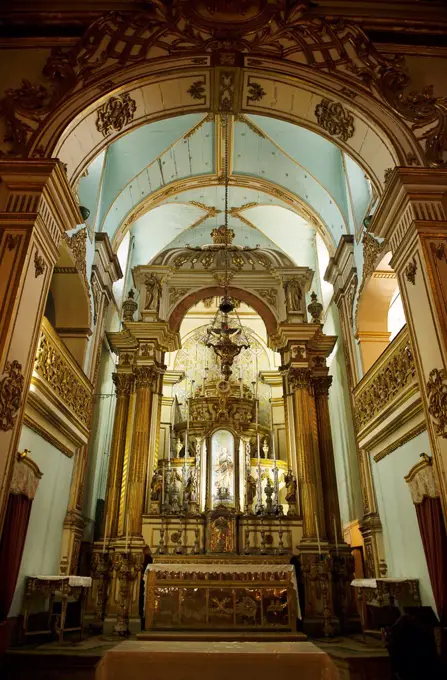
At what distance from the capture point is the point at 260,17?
23.2ft

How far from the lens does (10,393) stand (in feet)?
15.9

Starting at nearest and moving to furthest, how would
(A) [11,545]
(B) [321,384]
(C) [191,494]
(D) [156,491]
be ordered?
(A) [11,545]
(D) [156,491]
(C) [191,494]
(B) [321,384]

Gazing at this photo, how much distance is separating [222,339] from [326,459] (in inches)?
145

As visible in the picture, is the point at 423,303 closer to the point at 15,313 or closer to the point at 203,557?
the point at 15,313

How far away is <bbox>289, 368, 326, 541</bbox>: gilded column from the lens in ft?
33.1

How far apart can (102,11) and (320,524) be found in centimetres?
967

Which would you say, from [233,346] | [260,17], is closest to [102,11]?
[260,17]

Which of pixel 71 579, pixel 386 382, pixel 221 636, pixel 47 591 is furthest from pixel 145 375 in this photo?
pixel 221 636

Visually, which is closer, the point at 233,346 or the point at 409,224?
the point at 409,224

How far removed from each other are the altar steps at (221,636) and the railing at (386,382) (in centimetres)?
370

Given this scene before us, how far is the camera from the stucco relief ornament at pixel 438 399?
4887 mm

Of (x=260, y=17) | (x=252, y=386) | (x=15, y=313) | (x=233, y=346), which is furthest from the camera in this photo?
(x=252, y=386)

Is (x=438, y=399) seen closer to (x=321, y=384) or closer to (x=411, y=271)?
(x=411, y=271)

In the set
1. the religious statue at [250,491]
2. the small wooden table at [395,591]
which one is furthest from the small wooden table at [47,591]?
the small wooden table at [395,591]
